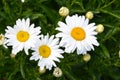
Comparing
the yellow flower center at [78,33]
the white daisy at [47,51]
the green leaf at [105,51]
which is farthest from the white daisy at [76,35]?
the green leaf at [105,51]

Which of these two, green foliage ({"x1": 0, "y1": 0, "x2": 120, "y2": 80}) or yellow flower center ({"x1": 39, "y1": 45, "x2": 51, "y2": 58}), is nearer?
yellow flower center ({"x1": 39, "y1": 45, "x2": 51, "y2": 58})

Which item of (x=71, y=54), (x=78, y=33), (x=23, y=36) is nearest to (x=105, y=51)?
(x=71, y=54)

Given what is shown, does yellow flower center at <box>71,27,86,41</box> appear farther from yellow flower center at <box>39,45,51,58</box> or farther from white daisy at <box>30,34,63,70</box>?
yellow flower center at <box>39,45,51,58</box>

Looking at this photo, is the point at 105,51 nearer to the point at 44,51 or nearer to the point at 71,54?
the point at 71,54

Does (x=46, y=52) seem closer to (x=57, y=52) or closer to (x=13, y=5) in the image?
(x=57, y=52)

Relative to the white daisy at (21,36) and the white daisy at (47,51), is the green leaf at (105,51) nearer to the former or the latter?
the white daisy at (47,51)

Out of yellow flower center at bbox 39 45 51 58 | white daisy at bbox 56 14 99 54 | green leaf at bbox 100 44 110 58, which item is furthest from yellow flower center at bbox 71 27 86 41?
green leaf at bbox 100 44 110 58

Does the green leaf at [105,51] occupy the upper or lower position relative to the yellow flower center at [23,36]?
lower
